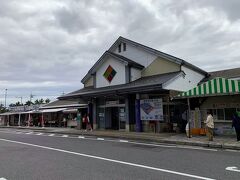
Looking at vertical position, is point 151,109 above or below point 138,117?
above

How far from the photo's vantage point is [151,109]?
20531 mm

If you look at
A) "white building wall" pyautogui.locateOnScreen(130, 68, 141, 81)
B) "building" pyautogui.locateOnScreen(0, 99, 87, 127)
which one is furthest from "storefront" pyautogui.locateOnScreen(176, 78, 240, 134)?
"building" pyautogui.locateOnScreen(0, 99, 87, 127)

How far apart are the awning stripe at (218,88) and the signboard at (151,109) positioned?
125 inches

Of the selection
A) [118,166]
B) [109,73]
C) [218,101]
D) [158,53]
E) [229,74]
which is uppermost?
[158,53]

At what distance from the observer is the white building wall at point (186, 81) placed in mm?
19419

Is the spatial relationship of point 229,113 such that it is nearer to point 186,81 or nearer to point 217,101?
point 217,101

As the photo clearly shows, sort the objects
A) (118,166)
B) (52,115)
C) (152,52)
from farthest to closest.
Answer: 1. (52,115)
2. (152,52)
3. (118,166)

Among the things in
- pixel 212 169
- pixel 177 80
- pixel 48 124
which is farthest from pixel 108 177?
pixel 48 124

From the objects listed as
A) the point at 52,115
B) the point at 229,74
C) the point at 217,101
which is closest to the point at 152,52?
the point at 229,74

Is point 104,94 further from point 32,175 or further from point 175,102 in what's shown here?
point 32,175

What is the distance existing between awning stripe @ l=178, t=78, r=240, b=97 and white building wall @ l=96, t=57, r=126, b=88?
326 inches

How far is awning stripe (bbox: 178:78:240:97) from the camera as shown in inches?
615

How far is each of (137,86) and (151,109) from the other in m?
2.17

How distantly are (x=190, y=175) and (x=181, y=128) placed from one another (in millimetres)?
13407
